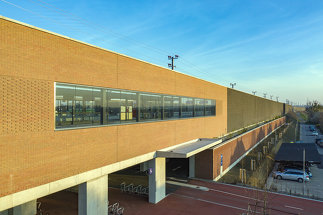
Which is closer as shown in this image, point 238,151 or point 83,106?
point 83,106

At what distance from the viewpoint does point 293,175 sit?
29.4 meters

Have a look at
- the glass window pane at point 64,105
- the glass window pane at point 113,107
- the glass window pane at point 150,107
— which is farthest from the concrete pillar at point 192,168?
the glass window pane at point 64,105

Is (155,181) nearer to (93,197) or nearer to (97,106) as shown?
(93,197)

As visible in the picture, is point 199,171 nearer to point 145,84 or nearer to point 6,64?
point 145,84

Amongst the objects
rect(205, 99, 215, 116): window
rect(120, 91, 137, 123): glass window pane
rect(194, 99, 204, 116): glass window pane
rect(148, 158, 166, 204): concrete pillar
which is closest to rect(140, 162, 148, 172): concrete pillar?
rect(148, 158, 166, 204): concrete pillar

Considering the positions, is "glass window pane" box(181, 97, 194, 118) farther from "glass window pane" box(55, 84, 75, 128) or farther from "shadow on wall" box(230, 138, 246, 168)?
"glass window pane" box(55, 84, 75, 128)

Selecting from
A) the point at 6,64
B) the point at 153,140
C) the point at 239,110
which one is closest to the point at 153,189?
the point at 153,140

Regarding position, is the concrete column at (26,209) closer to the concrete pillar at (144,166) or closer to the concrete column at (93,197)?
the concrete column at (93,197)

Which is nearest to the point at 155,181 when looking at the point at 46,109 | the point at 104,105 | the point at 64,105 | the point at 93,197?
the point at 93,197

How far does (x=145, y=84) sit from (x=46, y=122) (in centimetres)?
775

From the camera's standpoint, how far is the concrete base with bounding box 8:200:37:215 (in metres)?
14.2

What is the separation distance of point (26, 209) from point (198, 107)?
58.5 ft

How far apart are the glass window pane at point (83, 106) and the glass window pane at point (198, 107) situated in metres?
14.1

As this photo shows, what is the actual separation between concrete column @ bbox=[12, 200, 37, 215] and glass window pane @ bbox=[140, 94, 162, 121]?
9.28 meters
